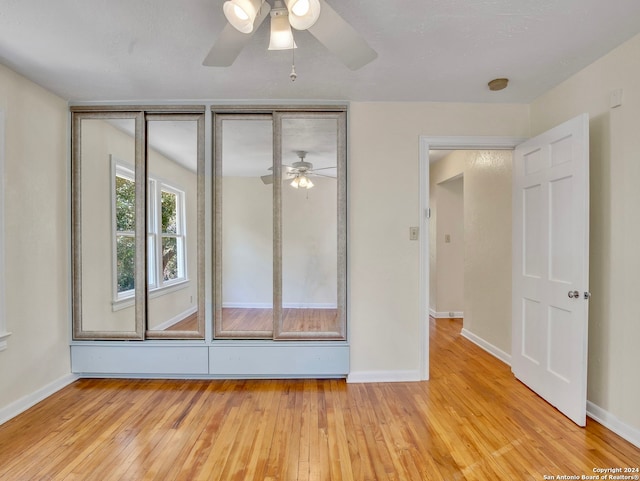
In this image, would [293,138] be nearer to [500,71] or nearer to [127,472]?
[500,71]

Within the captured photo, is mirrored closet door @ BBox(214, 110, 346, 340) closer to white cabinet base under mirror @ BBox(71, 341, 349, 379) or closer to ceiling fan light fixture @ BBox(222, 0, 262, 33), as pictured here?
white cabinet base under mirror @ BBox(71, 341, 349, 379)

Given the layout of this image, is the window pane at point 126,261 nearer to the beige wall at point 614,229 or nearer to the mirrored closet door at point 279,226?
the mirrored closet door at point 279,226

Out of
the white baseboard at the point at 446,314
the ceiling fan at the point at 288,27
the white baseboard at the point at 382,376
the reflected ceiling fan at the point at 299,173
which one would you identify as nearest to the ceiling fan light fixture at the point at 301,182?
the reflected ceiling fan at the point at 299,173

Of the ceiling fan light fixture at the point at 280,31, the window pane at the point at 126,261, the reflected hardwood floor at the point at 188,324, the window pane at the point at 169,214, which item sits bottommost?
the reflected hardwood floor at the point at 188,324

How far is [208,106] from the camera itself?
2.75m

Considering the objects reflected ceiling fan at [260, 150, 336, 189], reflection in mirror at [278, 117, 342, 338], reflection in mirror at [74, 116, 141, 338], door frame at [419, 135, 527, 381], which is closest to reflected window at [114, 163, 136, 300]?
reflection in mirror at [74, 116, 141, 338]

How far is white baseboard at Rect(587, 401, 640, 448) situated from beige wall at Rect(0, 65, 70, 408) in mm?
4112

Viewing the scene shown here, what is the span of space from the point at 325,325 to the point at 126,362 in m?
1.80

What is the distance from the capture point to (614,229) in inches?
81.1

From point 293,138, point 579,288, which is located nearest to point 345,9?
point 293,138

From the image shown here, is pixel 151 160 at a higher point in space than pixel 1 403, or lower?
higher

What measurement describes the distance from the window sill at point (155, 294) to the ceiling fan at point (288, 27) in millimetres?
1901

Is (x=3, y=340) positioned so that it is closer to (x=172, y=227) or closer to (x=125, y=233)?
(x=125, y=233)

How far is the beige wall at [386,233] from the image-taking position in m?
2.76
